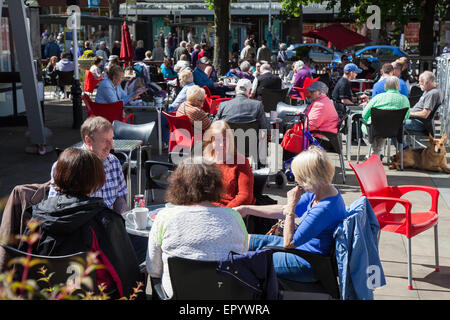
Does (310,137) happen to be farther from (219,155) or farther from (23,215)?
(23,215)

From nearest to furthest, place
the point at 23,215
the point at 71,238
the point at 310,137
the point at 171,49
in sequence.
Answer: the point at 71,238 < the point at 23,215 < the point at 310,137 < the point at 171,49

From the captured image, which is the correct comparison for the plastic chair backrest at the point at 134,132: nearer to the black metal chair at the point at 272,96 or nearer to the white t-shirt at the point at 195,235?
the white t-shirt at the point at 195,235

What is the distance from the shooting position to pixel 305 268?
3.79 metres

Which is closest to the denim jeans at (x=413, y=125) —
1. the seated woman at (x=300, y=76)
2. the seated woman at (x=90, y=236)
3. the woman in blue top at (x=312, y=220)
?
the seated woman at (x=300, y=76)

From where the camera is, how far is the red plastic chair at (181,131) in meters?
7.49

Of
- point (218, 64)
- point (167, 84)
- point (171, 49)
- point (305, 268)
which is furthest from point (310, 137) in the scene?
point (171, 49)

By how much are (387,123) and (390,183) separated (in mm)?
844

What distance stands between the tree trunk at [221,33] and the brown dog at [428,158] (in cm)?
Result: 1154

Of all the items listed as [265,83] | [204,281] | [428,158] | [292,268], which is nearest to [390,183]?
[428,158]

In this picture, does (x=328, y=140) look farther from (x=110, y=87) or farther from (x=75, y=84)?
(x=75, y=84)

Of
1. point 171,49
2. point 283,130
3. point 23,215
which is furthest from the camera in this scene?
point 171,49

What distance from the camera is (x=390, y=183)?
26.9ft

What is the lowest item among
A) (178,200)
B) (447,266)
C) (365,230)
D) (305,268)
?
(447,266)

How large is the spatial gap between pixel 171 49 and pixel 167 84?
1592 centimetres
